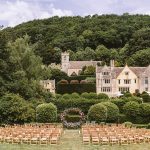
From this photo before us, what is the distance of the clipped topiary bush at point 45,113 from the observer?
65188 millimetres

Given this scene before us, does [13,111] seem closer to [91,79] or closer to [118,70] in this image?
[118,70]

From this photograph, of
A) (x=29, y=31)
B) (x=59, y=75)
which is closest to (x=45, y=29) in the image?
(x=29, y=31)

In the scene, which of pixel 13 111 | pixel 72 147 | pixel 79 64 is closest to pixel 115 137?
pixel 72 147

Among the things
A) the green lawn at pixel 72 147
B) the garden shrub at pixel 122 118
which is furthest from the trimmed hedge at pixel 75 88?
the green lawn at pixel 72 147

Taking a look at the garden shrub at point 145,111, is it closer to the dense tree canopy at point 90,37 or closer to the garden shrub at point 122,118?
the garden shrub at point 122,118

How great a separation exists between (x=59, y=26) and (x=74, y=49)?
20080 mm

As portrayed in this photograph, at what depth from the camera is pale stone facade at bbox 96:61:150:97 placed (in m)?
105

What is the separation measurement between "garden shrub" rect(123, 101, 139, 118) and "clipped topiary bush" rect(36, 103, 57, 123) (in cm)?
1040

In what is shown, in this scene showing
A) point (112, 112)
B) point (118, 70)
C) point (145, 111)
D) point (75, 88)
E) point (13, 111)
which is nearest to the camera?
point (13, 111)

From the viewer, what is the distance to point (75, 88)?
341ft

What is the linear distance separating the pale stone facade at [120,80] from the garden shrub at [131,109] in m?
35.5

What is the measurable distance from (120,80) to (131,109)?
1460 inches

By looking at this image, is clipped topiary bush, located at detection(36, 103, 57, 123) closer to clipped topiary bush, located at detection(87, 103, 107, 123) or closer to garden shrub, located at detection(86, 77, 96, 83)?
clipped topiary bush, located at detection(87, 103, 107, 123)

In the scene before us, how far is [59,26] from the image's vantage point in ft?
614
